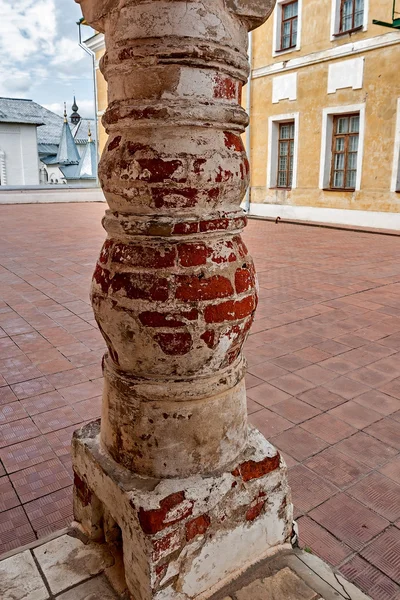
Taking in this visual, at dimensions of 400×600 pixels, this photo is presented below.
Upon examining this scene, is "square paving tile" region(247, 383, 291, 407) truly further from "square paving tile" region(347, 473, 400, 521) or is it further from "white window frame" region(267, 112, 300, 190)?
"white window frame" region(267, 112, 300, 190)

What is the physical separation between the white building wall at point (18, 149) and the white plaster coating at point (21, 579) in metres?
37.1

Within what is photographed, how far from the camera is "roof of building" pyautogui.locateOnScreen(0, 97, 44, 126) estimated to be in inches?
1361

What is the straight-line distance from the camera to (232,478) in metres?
1.25

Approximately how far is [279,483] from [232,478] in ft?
0.60

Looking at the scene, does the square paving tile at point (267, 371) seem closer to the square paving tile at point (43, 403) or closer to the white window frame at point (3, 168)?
the square paving tile at point (43, 403)

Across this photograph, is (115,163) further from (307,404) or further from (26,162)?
(26,162)

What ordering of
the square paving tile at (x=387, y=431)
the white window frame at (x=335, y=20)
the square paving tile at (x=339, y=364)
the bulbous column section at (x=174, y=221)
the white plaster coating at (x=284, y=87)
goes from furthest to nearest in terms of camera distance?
1. the white plaster coating at (x=284, y=87)
2. the white window frame at (x=335, y=20)
3. the square paving tile at (x=339, y=364)
4. the square paving tile at (x=387, y=431)
5. the bulbous column section at (x=174, y=221)

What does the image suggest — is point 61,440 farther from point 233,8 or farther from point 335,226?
point 335,226

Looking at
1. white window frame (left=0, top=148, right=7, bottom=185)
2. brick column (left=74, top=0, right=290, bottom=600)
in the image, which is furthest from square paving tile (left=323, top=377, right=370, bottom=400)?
white window frame (left=0, top=148, right=7, bottom=185)

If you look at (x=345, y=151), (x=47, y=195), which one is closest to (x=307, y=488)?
(x=345, y=151)

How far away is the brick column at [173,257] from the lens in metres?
1.04

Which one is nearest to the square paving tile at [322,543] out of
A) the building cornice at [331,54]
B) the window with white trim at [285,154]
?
the building cornice at [331,54]

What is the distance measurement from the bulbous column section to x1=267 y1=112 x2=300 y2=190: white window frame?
13.0 m

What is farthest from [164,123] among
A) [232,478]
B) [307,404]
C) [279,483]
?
[307,404]
